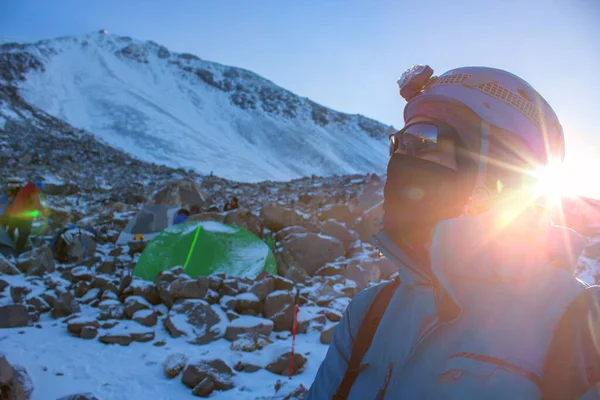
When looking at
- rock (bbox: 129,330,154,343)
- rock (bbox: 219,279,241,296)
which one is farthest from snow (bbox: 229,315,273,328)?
rock (bbox: 129,330,154,343)

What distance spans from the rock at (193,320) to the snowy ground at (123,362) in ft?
0.33

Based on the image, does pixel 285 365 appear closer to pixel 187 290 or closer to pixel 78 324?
pixel 187 290

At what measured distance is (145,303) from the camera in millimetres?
5316

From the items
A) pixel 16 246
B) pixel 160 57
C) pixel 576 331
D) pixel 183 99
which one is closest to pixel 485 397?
pixel 576 331

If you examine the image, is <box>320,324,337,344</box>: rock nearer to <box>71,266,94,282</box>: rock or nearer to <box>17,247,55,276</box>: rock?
<box>71,266,94,282</box>: rock

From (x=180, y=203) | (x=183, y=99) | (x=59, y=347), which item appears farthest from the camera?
(x=183, y=99)

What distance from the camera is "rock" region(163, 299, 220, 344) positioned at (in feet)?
15.5

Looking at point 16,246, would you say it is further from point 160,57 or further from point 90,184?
point 160,57

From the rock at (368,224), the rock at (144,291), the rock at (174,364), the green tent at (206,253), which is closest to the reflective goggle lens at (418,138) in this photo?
the rock at (174,364)

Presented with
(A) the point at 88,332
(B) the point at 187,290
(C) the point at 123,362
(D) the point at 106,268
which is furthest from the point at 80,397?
(D) the point at 106,268

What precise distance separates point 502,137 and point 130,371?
407cm

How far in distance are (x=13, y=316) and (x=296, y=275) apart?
3.86 metres

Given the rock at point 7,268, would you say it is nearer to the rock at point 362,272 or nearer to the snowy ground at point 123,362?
the snowy ground at point 123,362

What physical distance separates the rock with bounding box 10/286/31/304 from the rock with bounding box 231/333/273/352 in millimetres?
3074
